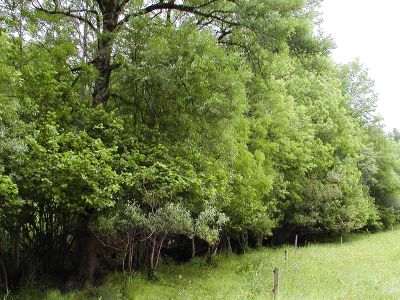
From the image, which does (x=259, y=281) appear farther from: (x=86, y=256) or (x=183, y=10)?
(x=183, y=10)

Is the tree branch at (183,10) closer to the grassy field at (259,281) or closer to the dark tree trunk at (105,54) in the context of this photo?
the dark tree trunk at (105,54)

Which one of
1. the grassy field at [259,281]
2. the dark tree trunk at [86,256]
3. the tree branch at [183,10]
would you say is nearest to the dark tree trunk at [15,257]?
the grassy field at [259,281]

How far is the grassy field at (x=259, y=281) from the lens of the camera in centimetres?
1295

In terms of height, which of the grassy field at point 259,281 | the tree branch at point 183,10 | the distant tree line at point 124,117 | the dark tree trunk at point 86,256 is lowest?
the grassy field at point 259,281

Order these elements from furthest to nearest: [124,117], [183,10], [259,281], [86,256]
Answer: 1. [259,281]
2. [183,10]
3. [86,256]
4. [124,117]

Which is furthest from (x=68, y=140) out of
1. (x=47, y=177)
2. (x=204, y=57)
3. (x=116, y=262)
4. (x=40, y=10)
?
(x=116, y=262)

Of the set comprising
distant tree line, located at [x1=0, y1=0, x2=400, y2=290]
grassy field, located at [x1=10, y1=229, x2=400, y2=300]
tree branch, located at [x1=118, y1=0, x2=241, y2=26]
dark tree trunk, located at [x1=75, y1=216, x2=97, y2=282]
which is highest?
tree branch, located at [x1=118, y1=0, x2=241, y2=26]

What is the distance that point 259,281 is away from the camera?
15898 millimetres

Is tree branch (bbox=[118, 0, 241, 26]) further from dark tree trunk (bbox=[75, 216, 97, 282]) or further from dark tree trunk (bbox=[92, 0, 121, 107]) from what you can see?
dark tree trunk (bbox=[75, 216, 97, 282])

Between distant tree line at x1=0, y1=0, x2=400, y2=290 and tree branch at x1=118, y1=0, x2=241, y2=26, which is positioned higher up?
tree branch at x1=118, y1=0, x2=241, y2=26

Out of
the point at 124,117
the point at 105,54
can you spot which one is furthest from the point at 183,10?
the point at 124,117

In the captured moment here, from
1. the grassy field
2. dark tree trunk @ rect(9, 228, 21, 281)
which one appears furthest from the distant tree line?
the grassy field

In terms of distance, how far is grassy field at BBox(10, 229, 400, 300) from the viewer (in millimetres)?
12945

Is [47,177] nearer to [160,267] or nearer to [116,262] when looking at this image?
[116,262]
